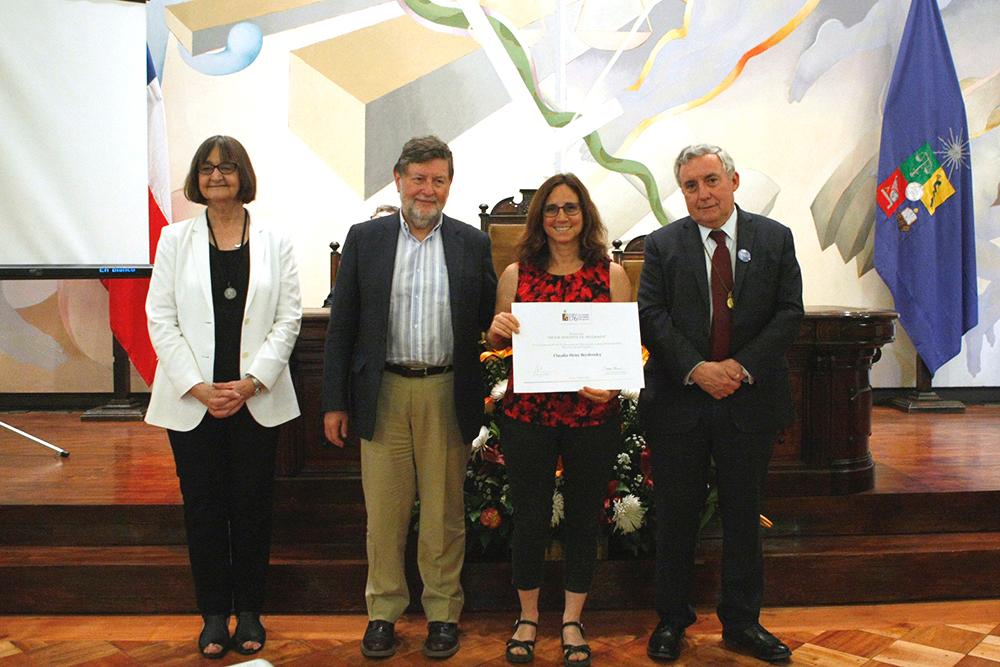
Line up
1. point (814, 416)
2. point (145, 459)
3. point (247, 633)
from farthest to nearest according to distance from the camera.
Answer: point (145, 459) → point (814, 416) → point (247, 633)

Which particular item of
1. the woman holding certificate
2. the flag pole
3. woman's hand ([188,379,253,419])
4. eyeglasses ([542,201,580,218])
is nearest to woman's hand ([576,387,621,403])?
the woman holding certificate

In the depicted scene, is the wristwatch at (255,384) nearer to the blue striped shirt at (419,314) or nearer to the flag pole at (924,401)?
the blue striped shirt at (419,314)

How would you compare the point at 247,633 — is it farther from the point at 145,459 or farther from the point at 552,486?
the point at 145,459

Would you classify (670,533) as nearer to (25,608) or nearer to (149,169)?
(25,608)

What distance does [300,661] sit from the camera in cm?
237

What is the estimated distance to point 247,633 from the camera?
7.84 ft

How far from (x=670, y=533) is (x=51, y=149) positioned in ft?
11.8

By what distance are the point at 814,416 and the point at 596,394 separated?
1.48 meters

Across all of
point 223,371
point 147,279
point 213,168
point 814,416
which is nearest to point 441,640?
point 223,371

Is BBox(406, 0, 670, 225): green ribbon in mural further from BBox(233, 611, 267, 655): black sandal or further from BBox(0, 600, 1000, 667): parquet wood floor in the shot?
BBox(233, 611, 267, 655): black sandal

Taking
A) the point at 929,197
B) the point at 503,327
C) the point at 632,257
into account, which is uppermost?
the point at 929,197

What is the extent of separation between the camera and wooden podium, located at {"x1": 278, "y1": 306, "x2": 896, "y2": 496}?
315 cm

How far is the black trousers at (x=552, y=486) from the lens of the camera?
2.23 m

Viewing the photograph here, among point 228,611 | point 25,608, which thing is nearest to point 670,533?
point 228,611
